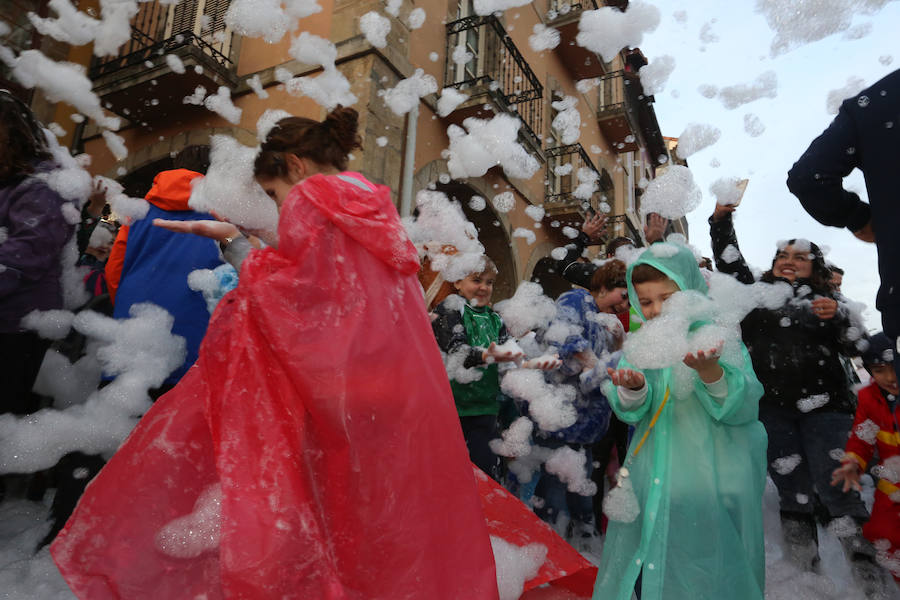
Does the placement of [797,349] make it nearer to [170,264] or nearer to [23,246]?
[170,264]

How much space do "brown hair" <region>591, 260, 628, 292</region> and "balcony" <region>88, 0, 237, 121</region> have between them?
16.0 ft

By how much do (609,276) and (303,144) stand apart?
6.85 ft

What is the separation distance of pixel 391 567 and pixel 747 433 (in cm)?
119

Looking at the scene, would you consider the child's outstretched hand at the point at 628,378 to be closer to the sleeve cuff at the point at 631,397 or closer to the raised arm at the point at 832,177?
the sleeve cuff at the point at 631,397

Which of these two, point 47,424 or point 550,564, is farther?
point 47,424

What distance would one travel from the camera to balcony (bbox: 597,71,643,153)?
1278cm

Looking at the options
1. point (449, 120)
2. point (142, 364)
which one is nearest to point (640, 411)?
point (142, 364)

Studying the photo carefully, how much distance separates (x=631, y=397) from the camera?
191 centimetres

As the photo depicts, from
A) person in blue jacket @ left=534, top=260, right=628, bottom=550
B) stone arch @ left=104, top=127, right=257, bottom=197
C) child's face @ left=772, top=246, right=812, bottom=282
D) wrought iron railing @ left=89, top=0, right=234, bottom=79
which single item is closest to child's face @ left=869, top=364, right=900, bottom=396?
child's face @ left=772, top=246, right=812, bottom=282

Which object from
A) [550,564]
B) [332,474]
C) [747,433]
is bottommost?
[550,564]

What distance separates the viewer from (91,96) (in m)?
6.81

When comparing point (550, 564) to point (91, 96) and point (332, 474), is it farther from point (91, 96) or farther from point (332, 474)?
point (91, 96)

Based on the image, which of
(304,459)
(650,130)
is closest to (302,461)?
(304,459)

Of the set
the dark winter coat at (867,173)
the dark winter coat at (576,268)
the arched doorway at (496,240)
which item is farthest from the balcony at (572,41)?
the dark winter coat at (867,173)
